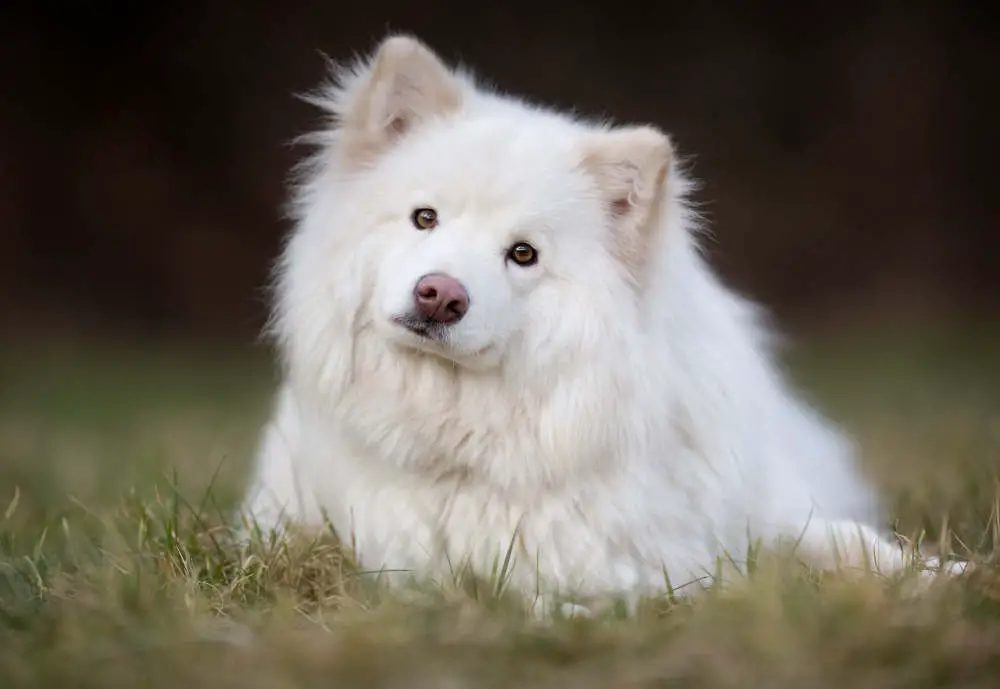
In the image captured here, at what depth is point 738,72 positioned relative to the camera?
12188mm

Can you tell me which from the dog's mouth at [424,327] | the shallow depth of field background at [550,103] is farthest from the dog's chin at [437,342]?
the shallow depth of field background at [550,103]

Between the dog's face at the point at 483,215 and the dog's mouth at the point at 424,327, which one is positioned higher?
the dog's face at the point at 483,215

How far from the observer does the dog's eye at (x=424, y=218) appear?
3.61 meters

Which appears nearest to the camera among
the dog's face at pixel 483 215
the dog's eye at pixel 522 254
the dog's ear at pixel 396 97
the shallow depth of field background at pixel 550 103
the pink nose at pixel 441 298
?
the pink nose at pixel 441 298

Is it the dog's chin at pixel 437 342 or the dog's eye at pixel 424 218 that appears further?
the dog's eye at pixel 424 218

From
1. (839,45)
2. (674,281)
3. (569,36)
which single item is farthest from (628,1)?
(674,281)

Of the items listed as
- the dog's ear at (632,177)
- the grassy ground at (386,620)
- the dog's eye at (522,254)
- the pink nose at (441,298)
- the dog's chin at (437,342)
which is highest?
the dog's ear at (632,177)

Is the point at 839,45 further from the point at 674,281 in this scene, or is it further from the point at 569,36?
the point at 674,281

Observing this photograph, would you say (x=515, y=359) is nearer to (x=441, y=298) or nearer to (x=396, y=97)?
(x=441, y=298)

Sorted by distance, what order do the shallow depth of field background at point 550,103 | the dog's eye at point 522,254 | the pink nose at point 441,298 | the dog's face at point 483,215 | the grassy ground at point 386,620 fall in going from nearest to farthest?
the grassy ground at point 386,620, the pink nose at point 441,298, the dog's face at point 483,215, the dog's eye at point 522,254, the shallow depth of field background at point 550,103

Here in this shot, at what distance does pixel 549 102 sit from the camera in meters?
11.7

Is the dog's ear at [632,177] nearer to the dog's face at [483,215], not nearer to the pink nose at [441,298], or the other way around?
the dog's face at [483,215]

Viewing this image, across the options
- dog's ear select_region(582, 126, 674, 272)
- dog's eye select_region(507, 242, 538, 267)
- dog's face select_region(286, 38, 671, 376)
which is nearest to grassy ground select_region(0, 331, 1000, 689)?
dog's face select_region(286, 38, 671, 376)

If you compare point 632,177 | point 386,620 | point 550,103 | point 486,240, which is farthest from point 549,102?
point 386,620
